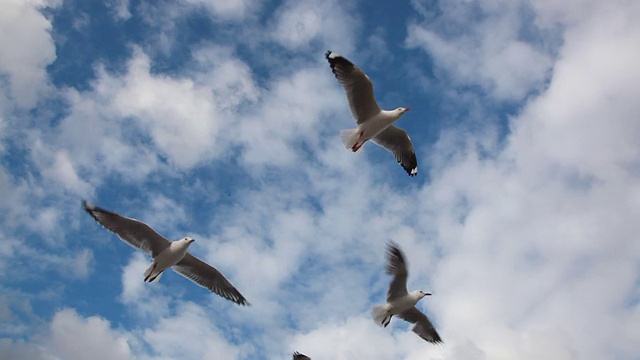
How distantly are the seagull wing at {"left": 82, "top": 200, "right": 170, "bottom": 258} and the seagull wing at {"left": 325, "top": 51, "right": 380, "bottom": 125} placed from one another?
555 cm

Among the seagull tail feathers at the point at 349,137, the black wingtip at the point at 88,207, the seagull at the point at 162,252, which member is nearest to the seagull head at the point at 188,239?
the seagull at the point at 162,252

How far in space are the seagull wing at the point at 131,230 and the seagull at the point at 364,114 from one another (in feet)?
16.9

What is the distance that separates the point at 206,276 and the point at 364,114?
19.0 ft

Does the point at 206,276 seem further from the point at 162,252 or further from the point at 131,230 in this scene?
the point at 131,230

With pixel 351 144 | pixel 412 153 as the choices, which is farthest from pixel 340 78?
pixel 412 153

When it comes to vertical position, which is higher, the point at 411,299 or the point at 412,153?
the point at 412,153

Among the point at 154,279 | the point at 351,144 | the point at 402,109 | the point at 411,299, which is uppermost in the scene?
the point at 402,109

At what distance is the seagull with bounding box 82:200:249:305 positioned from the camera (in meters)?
13.1

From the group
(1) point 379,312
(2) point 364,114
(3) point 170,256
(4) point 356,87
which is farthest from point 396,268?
(3) point 170,256

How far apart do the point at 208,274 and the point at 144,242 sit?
6.67ft

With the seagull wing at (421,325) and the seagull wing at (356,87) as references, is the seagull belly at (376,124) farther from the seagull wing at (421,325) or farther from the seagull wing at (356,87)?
the seagull wing at (421,325)

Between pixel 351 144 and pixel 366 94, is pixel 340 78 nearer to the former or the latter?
pixel 366 94

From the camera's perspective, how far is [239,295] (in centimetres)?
1540

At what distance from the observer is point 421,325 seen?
15.4 m
